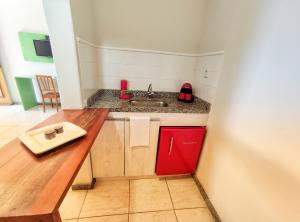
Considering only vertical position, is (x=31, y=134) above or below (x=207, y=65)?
below

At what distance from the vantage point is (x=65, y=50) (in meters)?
1.00

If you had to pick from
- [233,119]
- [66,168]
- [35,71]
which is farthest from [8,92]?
[233,119]

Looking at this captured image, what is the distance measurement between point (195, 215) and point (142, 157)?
0.69 meters

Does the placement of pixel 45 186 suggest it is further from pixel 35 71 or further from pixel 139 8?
pixel 35 71

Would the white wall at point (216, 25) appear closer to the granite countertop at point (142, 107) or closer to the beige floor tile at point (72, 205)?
the granite countertop at point (142, 107)

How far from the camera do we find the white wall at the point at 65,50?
92cm

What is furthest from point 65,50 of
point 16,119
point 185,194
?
point 16,119

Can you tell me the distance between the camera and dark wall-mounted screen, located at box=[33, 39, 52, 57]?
3.12 metres

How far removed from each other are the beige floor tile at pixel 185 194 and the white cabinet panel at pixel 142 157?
278mm

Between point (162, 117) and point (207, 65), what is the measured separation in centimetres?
74

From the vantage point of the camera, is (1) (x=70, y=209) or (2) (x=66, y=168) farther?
(1) (x=70, y=209)

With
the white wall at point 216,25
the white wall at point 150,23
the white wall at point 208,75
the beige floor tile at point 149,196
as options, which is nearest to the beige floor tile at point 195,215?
the beige floor tile at point 149,196

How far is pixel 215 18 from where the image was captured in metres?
1.36

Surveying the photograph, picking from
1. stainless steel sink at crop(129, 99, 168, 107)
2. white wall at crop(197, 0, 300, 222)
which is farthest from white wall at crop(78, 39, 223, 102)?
white wall at crop(197, 0, 300, 222)
